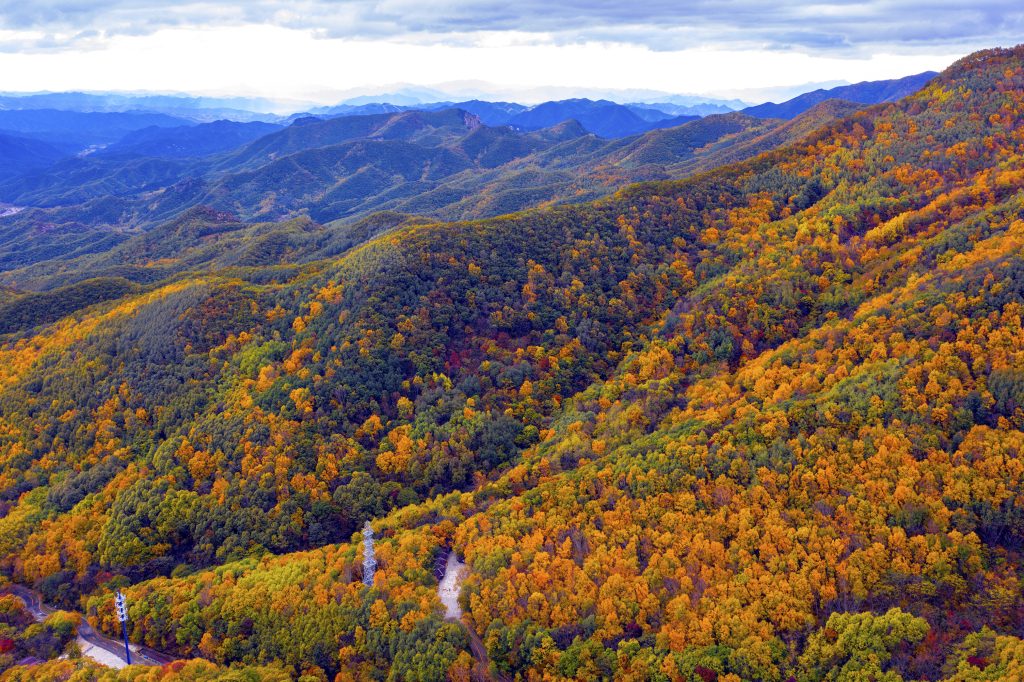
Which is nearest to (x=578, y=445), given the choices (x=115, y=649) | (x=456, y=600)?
(x=456, y=600)

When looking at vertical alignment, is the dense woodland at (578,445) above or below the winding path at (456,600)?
above

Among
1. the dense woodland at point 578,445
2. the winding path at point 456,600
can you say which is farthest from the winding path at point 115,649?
the winding path at point 456,600

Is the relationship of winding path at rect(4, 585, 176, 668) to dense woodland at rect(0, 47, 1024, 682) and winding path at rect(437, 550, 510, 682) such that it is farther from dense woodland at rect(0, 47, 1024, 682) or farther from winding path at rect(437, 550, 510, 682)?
winding path at rect(437, 550, 510, 682)

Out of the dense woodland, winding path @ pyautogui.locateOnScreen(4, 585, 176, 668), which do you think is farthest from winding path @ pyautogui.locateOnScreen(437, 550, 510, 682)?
winding path @ pyautogui.locateOnScreen(4, 585, 176, 668)

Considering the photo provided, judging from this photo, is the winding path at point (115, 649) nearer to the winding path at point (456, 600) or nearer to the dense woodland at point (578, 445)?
the dense woodland at point (578, 445)

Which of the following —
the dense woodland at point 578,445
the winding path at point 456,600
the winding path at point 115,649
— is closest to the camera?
the dense woodland at point 578,445

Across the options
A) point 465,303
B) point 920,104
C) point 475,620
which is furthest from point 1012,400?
point 920,104

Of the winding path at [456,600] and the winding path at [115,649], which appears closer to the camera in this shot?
the winding path at [456,600]

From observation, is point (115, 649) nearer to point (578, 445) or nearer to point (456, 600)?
point (456, 600)
